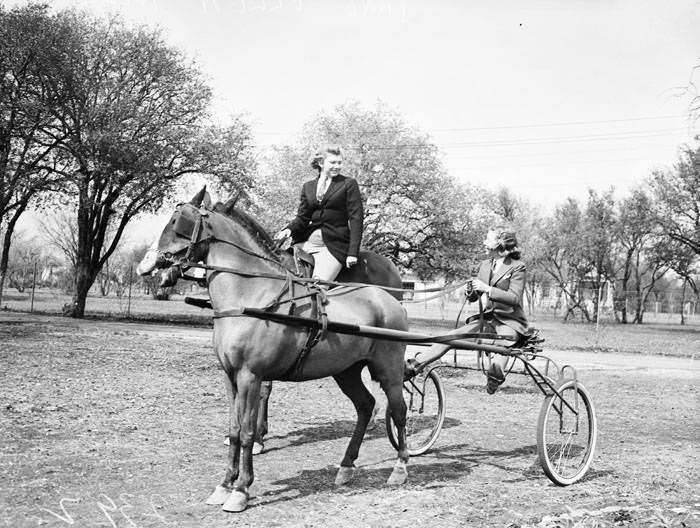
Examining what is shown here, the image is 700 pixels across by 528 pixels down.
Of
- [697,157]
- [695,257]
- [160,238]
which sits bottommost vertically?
[160,238]

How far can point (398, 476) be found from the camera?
665 centimetres

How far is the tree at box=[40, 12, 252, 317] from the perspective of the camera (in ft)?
92.7

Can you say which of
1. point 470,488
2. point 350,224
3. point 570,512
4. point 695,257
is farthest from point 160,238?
point 695,257

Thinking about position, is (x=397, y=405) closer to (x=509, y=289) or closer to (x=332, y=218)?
(x=509, y=289)

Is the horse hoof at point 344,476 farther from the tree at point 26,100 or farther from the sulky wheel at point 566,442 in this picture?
the tree at point 26,100

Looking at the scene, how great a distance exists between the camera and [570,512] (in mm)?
5555

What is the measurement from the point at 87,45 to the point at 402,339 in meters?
27.8

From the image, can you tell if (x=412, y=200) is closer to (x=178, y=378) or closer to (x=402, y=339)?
(x=178, y=378)

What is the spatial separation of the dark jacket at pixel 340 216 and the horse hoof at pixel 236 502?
2.66 m

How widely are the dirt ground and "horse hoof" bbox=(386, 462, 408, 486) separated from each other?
0.33 feet

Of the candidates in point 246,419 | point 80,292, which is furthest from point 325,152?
point 80,292

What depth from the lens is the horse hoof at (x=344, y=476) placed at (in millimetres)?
6543

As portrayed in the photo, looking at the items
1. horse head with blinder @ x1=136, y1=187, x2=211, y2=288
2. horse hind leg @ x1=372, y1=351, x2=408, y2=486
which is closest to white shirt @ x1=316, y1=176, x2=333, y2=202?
horse head with blinder @ x1=136, y1=187, x2=211, y2=288

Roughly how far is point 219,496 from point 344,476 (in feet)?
4.54
